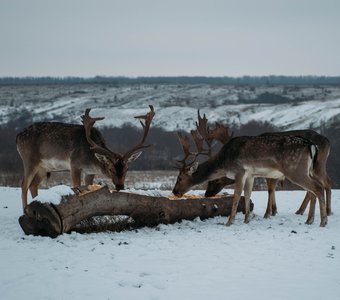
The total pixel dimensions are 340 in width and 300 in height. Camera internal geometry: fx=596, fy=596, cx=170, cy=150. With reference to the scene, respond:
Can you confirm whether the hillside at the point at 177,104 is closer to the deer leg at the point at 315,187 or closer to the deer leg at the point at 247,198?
the deer leg at the point at 247,198

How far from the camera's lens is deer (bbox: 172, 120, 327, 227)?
12.5 metres

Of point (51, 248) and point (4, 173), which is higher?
point (51, 248)

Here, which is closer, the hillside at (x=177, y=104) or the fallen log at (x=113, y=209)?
the fallen log at (x=113, y=209)

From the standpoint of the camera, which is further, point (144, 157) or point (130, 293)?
point (144, 157)

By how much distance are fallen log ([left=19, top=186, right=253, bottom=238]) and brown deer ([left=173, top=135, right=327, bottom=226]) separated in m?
0.72

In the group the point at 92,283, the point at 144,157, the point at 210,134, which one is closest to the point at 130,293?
the point at 92,283

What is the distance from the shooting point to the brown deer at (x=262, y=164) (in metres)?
12.5

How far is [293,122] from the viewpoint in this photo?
2837 inches

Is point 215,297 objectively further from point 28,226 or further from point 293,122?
point 293,122

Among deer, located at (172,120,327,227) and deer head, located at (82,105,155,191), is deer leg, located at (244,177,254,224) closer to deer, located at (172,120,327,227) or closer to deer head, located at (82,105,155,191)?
deer, located at (172,120,327,227)

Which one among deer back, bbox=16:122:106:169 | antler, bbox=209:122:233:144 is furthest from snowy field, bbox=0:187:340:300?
antler, bbox=209:122:233:144

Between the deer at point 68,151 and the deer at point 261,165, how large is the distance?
1.74 m

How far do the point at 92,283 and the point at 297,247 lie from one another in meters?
4.03

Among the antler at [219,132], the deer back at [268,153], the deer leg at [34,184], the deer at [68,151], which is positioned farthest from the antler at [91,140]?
the antler at [219,132]
